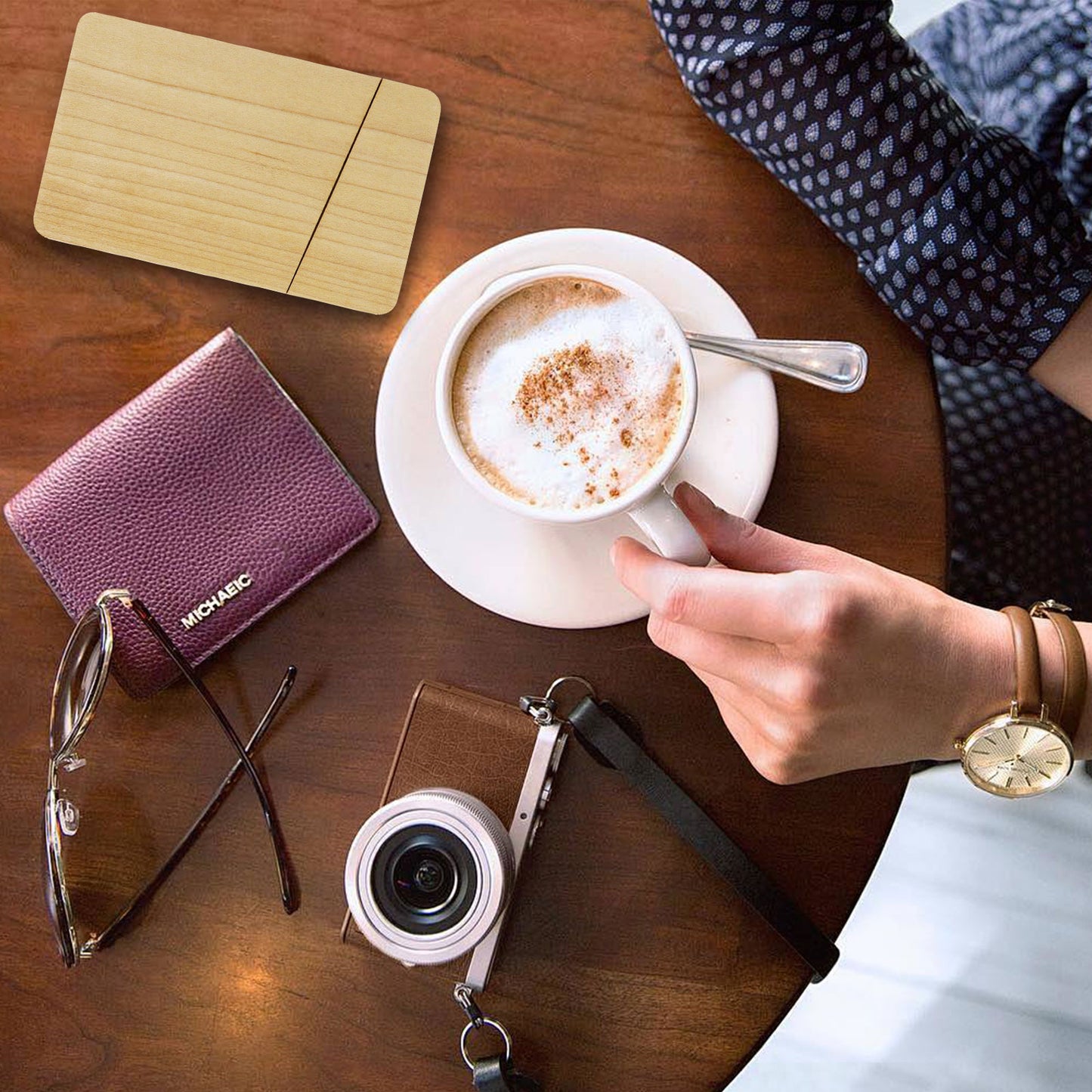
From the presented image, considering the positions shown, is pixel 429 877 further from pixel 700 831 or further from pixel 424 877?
pixel 700 831

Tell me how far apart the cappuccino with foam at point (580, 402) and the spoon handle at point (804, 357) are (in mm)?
54

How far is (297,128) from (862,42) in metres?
0.44

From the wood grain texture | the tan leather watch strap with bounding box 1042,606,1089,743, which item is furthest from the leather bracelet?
the wood grain texture

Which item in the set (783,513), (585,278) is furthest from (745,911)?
(585,278)

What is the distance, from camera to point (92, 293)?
0.79 m

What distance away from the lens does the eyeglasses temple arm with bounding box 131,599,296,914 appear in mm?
763

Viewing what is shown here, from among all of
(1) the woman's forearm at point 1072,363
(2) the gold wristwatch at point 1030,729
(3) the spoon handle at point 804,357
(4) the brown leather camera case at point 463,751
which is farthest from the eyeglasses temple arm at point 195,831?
(1) the woman's forearm at point 1072,363

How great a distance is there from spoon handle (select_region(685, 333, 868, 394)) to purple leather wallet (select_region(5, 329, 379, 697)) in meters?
0.31

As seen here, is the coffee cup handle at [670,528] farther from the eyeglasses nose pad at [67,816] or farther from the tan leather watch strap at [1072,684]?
the eyeglasses nose pad at [67,816]

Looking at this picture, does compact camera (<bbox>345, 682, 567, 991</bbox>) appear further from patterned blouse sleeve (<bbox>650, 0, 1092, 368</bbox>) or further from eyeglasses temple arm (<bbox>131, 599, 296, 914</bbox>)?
patterned blouse sleeve (<bbox>650, 0, 1092, 368</bbox>)

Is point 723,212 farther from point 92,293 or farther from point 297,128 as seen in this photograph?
point 92,293

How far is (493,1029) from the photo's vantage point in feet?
2.51

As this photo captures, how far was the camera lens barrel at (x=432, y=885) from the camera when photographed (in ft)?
2.35

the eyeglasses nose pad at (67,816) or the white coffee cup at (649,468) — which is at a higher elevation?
the white coffee cup at (649,468)
